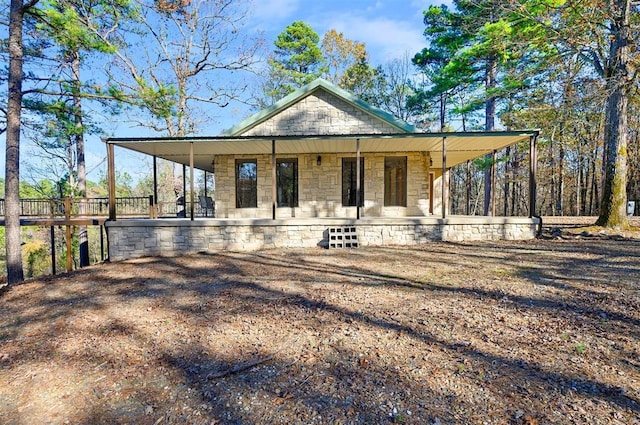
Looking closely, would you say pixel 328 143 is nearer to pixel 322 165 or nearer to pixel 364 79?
pixel 322 165

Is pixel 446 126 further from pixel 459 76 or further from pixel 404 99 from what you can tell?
pixel 459 76

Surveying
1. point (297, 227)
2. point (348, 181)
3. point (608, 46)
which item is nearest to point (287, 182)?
point (348, 181)

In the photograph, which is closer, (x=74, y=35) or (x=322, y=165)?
(x=74, y=35)

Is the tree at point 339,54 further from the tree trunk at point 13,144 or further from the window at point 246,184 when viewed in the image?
the tree trunk at point 13,144

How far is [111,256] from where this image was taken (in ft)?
27.3

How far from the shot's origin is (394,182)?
1095cm

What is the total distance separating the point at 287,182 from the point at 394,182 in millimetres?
3693

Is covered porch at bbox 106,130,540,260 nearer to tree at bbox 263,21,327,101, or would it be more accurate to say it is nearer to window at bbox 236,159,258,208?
window at bbox 236,159,258,208

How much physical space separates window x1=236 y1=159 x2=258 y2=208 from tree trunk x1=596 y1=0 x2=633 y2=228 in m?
10.4

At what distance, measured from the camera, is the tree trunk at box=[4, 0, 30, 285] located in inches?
293

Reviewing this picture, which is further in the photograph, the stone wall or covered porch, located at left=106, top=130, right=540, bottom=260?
the stone wall

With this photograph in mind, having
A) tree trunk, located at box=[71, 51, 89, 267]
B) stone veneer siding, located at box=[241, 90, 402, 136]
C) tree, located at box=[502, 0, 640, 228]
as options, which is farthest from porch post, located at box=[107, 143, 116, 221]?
tree, located at box=[502, 0, 640, 228]

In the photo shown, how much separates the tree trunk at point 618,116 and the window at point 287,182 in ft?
29.6

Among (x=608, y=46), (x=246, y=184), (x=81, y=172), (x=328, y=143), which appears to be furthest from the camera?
(x=81, y=172)
